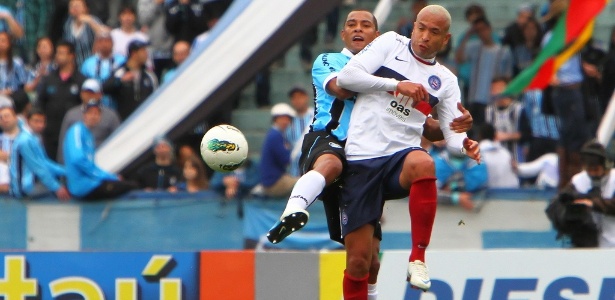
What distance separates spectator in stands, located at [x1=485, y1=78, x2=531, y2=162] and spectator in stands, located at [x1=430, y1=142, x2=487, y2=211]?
1.42 m

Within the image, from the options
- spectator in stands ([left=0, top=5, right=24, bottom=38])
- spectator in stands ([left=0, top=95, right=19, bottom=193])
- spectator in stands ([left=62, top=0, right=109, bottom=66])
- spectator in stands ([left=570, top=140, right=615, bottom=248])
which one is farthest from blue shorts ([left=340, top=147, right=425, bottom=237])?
spectator in stands ([left=0, top=5, right=24, bottom=38])

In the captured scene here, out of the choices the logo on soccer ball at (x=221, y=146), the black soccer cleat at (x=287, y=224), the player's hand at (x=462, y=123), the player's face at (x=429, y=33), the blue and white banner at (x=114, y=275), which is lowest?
the blue and white banner at (x=114, y=275)

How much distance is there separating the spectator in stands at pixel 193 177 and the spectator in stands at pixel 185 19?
2445 mm

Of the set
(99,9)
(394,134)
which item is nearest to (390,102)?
(394,134)

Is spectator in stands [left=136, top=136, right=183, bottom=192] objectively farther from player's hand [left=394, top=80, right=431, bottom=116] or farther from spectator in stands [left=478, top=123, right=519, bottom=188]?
player's hand [left=394, top=80, right=431, bottom=116]

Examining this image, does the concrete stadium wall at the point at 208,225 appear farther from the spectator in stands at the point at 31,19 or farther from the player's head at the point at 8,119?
the spectator in stands at the point at 31,19

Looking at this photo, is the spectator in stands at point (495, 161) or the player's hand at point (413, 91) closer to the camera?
the player's hand at point (413, 91)

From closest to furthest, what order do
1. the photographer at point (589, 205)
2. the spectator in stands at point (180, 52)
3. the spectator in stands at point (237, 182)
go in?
the photographer at point (589, 205), the spectator in stands at point (237, 182), the spectator in stands at point (180, 52)

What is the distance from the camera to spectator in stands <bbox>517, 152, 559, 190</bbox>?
15469mm

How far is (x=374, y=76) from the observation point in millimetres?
9867

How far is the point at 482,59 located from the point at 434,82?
6966mm

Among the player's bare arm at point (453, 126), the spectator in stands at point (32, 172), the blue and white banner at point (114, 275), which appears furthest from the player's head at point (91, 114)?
the player's bare arm at point (453, 126)

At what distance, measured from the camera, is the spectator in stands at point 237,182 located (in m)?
15.0

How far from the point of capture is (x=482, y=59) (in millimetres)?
16922
